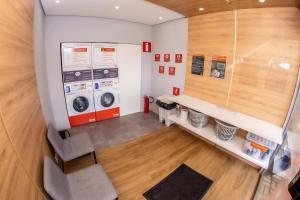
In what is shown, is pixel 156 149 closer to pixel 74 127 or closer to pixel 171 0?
pixel 74 127

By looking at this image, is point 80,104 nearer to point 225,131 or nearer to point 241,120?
point 225,131

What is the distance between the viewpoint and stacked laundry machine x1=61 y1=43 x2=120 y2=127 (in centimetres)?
349

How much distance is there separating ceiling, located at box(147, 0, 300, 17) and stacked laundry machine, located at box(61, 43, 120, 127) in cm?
192

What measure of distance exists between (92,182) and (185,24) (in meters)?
3.58

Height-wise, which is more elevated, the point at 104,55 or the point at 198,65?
the point at 104,55

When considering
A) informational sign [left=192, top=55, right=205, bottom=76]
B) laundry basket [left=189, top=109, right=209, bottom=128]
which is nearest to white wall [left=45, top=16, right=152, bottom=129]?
informational sign [left=192, top=55, right=205, bottom=76]

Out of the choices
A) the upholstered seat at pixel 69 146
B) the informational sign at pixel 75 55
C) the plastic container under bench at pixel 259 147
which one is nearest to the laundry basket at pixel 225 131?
the plastic container under bench at pixel 259 147

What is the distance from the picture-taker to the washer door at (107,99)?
410cm

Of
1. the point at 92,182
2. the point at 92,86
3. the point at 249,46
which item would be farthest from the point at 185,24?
the point at 92,182

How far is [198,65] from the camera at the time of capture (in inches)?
130

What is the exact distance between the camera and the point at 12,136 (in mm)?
→ 999

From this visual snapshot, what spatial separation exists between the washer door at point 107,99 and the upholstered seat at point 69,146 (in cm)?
154

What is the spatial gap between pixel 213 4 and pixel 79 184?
3.28 metres

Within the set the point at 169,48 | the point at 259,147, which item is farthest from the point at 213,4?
the point at 259,147
